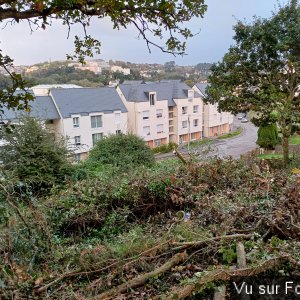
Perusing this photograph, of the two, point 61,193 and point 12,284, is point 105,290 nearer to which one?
point 12,284

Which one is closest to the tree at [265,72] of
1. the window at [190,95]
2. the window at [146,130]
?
the window at [146,130]

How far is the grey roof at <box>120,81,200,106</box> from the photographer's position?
20609 millimetres

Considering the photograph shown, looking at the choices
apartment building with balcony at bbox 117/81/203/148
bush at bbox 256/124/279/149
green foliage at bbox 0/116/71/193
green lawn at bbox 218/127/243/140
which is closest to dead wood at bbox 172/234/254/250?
green foliage at bbox 0/116/71/193

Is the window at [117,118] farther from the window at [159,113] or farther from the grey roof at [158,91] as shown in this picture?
the window at [159,113]

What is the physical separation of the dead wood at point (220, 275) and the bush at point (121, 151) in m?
6.80

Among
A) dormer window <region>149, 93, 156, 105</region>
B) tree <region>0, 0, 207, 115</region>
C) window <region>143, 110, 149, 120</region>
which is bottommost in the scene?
window <region>143, 110, 149, 120</region>

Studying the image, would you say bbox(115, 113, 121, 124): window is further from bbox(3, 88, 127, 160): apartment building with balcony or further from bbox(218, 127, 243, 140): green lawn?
bbox(218, 127, 243, 140): green lawn

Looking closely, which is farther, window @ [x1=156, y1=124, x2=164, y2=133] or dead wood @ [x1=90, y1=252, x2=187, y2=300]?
window @ [x1=156, y1=124, x2=164, y2=133]

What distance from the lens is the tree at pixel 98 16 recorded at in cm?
195

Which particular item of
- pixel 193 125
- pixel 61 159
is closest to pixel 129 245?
pixel 61 159

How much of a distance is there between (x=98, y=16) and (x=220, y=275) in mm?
1788

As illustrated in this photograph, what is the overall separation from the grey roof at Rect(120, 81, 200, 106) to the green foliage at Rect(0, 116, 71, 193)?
13.1 metres

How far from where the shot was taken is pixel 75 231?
3645mm

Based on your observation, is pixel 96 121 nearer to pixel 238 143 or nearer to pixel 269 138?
pixel 238 143
